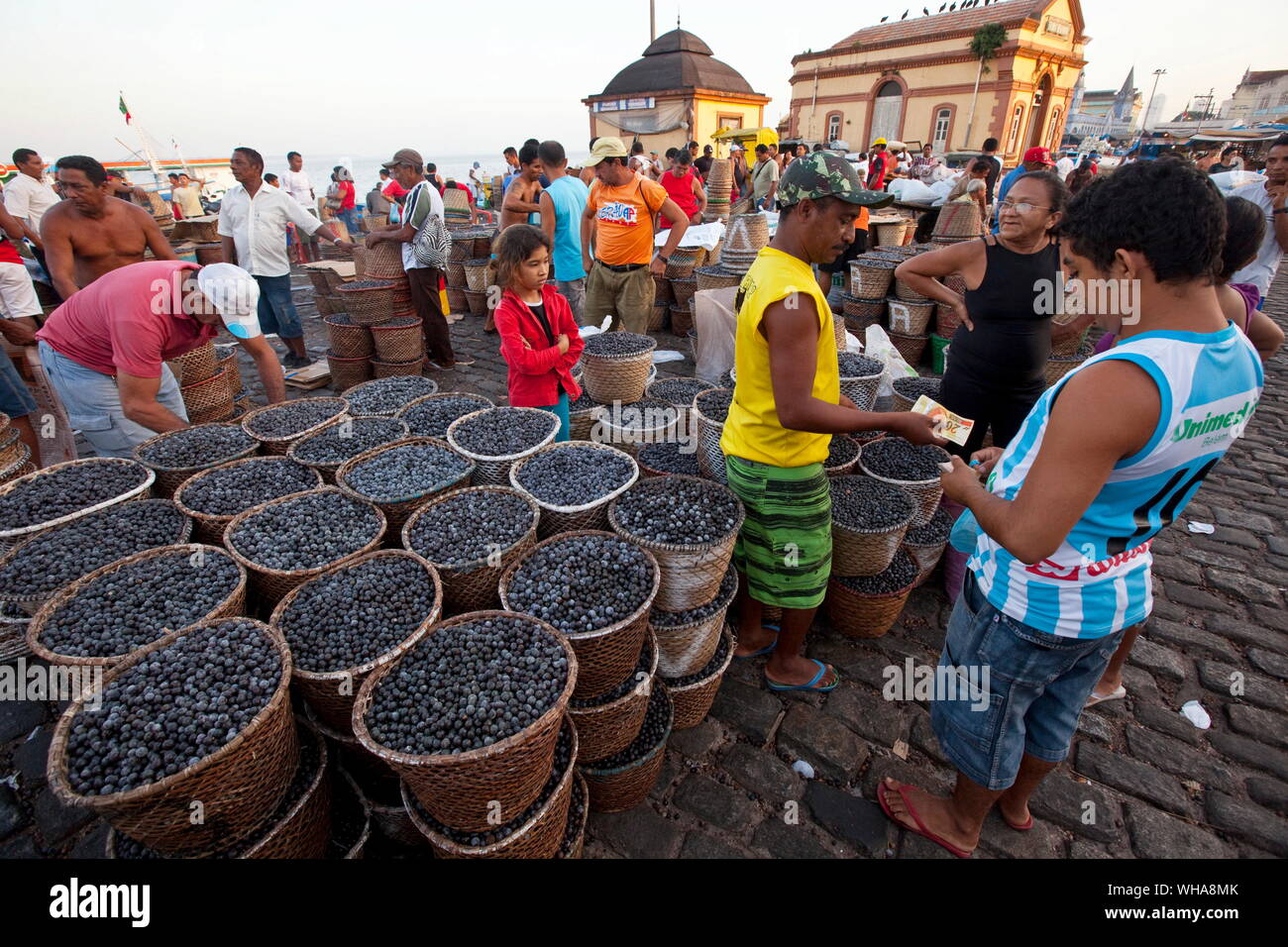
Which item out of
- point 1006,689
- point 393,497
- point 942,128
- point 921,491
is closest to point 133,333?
point 393,497

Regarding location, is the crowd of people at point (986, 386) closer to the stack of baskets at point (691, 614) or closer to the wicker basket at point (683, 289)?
the stack of baskets at point (691, 614)

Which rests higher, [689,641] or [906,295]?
[906,295]

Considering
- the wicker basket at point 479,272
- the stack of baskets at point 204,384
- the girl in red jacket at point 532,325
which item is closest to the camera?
the girl in red jacket at point 532,325

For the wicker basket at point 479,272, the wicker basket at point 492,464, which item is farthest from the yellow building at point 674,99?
the wicker basket at point 492,464

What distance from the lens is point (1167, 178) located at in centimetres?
149

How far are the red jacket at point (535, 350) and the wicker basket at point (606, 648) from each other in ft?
5.91

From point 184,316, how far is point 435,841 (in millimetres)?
3500

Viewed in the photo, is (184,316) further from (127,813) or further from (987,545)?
(987,545)

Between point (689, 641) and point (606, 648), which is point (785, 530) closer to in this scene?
point (689, 641)

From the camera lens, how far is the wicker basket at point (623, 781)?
8.52 feet

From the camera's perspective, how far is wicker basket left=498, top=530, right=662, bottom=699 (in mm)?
2312

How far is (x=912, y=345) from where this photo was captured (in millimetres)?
7469

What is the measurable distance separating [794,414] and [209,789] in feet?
7.76

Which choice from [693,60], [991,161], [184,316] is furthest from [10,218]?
[693,60]
